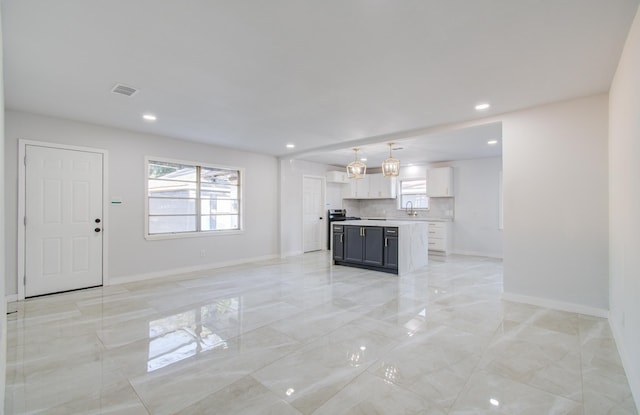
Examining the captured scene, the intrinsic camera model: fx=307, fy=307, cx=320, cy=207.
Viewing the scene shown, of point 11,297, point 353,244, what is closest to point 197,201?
point 11,297

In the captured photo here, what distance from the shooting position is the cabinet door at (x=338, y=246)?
628 cm

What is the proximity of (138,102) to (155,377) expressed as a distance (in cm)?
311

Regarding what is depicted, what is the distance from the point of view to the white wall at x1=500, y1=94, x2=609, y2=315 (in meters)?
3.45

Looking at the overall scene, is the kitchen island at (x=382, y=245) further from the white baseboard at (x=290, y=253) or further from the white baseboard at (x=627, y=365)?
the white baseboard at (x=627, y=365)

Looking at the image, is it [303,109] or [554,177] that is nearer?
[554,177]

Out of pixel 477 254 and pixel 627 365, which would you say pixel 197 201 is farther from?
pixel 477 254

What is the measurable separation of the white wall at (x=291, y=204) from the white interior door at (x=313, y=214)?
223 mm

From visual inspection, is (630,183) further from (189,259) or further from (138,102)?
(189,259)

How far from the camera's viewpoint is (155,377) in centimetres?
224

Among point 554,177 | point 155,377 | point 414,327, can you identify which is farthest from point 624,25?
point 155,377

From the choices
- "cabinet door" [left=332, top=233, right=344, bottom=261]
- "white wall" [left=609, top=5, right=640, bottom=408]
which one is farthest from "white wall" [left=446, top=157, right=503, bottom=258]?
"white wall" [left=609, top=5, right=640, bottom=408]

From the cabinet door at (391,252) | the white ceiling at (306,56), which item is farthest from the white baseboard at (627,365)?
the cabinet door at (391,252)

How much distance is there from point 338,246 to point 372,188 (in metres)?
3.30

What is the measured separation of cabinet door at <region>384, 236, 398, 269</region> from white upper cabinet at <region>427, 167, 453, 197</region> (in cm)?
314
